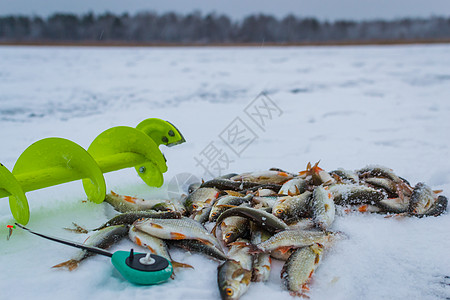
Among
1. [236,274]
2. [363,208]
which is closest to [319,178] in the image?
[363,208]

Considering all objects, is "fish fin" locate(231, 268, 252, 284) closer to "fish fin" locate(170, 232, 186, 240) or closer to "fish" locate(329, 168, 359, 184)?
"fish fin" locate(170, 232, 186, 240)

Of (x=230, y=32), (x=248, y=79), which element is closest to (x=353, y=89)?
(x=248, y=79)

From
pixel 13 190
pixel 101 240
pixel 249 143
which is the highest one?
pixel 13 190

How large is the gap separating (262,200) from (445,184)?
203 centimetres

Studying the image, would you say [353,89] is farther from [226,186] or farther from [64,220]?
[64,220]

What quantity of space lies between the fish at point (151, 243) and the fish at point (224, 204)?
48 cm

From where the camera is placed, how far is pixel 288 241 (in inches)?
91.4

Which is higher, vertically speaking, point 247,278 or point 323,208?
point 323,208

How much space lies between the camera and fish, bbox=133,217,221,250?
2.42 m

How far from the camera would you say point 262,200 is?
2.95 metres

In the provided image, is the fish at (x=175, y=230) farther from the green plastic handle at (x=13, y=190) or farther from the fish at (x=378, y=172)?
the fish at (x=378, y=172)

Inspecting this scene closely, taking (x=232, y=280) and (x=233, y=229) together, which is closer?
(x=232, y=280)

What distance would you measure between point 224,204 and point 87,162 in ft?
3.65

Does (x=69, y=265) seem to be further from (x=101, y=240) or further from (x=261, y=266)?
(x=261, y=266)
